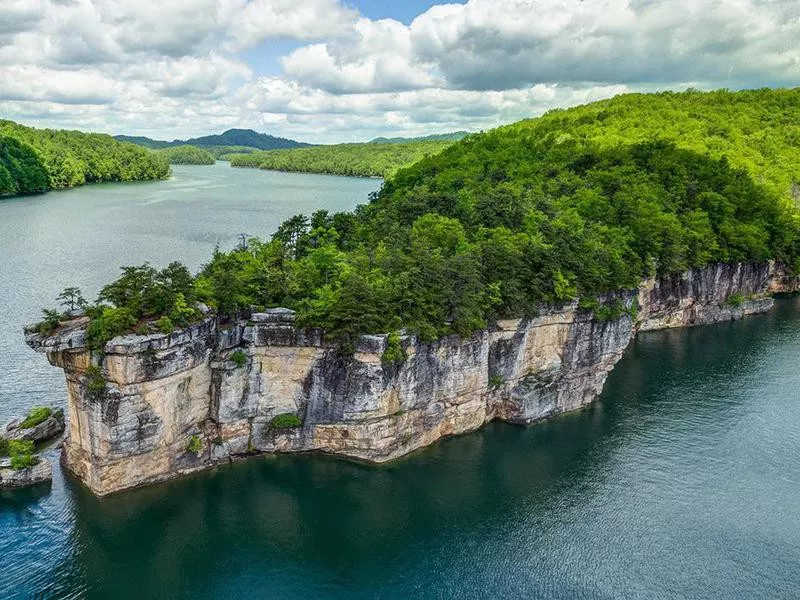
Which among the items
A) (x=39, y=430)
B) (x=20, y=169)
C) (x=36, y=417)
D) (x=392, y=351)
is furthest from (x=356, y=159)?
(x=392, y=351)

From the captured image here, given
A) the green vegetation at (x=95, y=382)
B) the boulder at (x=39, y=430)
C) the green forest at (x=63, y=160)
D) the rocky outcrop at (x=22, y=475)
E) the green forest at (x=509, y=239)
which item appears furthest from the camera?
the green forest at (x=63, y=160)

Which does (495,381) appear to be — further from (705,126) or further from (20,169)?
(20,169)

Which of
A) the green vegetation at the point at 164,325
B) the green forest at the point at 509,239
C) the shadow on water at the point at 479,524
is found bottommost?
the shadow on water at the point at 479,524

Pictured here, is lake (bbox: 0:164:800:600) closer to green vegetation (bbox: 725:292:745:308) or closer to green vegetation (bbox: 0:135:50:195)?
green vegetation (bbox: 725:292:745:308)

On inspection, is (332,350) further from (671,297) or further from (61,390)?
(671,297)

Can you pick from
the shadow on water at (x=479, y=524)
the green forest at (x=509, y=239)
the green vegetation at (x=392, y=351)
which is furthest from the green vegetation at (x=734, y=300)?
the green vegetation at (x=392, y=351)

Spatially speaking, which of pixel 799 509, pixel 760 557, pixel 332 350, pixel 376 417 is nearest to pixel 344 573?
pixel 376 417

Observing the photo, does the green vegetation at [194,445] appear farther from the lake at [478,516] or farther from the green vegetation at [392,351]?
the green vegetation at [392,351]
